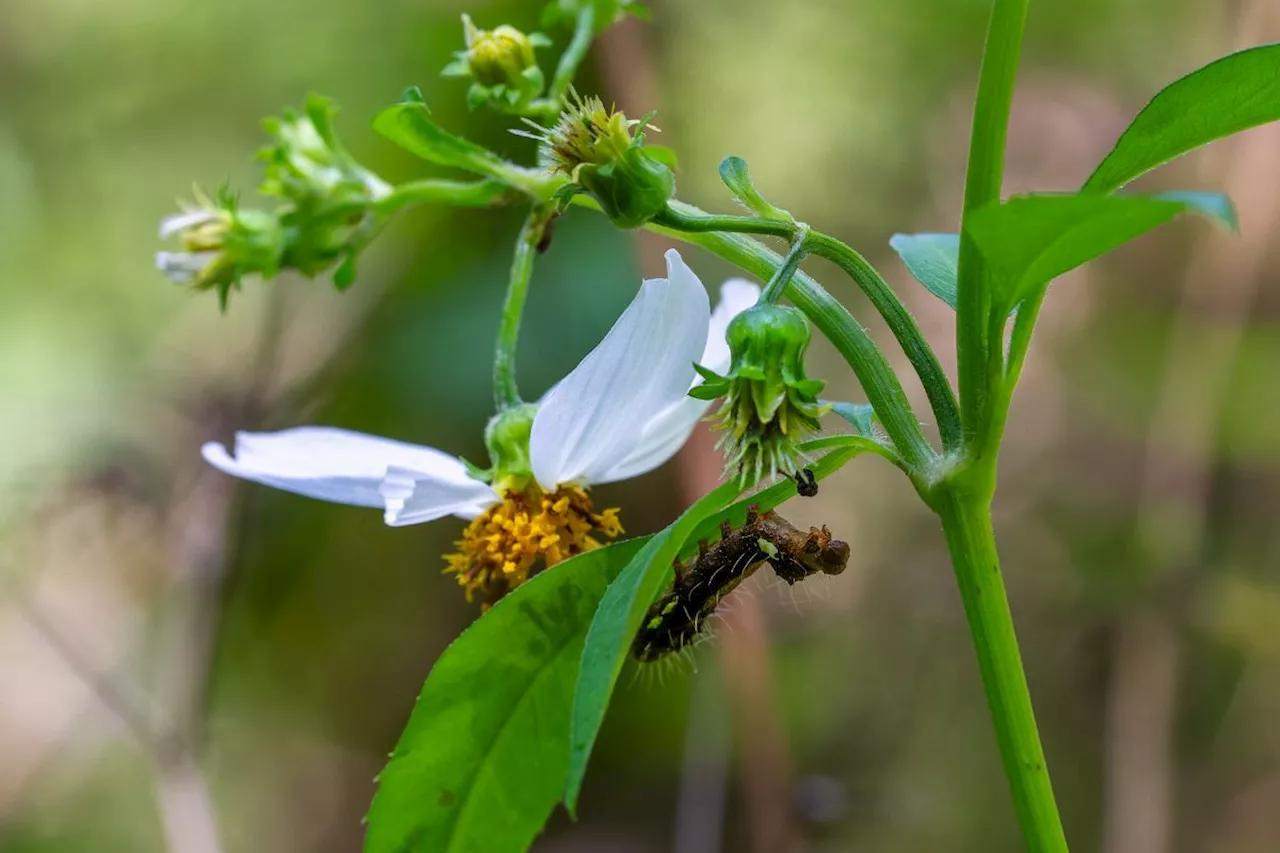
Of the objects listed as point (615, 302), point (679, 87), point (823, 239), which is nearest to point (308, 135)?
point (823, 239)

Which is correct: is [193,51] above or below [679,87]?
below

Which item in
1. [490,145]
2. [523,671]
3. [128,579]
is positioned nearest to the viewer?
[523,671]

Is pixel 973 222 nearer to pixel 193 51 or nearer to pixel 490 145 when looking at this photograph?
pixel 490 145

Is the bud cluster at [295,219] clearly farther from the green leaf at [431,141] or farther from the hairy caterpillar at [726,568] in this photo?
the hairy caterpillar at [726,568]

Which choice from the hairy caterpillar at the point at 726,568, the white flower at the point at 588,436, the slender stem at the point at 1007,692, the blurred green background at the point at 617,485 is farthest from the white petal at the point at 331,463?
the blurred green background at the point at 617,485

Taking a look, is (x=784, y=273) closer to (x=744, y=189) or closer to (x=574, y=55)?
(x=744, y=189)

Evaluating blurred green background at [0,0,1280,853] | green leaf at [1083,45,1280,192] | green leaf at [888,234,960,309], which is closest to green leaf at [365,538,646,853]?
green leaf at [888,234,960,309]

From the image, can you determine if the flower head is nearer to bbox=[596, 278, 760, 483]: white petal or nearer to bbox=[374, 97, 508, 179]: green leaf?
bbox=[596, 278, 760, 483]: white petal

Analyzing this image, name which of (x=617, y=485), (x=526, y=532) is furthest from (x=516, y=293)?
(x=617, y=485)
